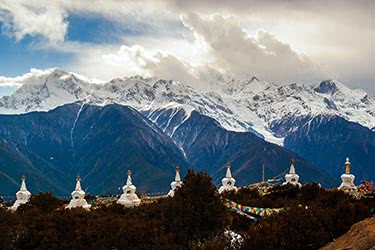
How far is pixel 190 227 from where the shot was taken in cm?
4244

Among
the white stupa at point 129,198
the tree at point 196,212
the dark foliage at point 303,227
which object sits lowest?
the dark foliage at point 303,227

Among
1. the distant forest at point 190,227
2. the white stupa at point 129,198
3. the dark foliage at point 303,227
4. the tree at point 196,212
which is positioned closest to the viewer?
the dark foliage at point 303,227

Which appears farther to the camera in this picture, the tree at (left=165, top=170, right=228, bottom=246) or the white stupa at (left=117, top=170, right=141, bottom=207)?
the white stupa at (left=117, top=170, right=141, bottom=207)

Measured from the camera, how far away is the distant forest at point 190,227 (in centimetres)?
3434

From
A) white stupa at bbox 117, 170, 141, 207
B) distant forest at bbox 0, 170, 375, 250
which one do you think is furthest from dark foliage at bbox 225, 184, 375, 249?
white stupa at bbox 117, 170, 141, 207

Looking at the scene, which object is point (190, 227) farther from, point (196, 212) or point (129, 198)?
point (129, 198)

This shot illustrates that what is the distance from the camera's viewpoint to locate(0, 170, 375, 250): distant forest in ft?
113

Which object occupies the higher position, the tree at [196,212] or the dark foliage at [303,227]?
the tree at [196,212]

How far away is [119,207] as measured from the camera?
60.3 m

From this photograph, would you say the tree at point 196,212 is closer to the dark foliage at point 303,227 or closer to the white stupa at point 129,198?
the dark foliage at point 303,227

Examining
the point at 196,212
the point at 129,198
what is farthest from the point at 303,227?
the point at 129,198

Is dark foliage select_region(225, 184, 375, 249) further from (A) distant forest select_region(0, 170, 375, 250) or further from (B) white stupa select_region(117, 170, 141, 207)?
(B) white stupa select_region(117, 170, 141, 207)

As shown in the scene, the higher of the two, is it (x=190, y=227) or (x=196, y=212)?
(x=196, y=212)

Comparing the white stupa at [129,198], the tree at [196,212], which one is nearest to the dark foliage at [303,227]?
the tree at [196,212]
